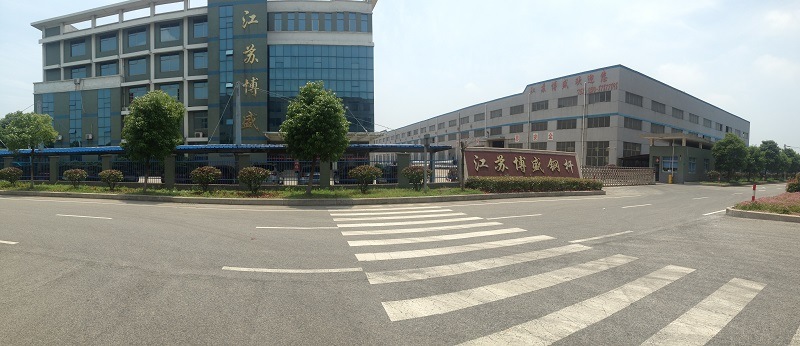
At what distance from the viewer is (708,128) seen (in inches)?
2277

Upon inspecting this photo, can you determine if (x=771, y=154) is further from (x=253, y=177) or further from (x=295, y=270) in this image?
(x=295, y=270)

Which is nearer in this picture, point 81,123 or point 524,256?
point 524,256

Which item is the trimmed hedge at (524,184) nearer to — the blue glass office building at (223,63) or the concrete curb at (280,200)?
the concrete curb at (280,200)

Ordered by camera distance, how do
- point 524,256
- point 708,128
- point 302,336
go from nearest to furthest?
point 302,336 → point 524,256 → point 708,128

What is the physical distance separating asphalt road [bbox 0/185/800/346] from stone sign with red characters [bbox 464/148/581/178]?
11.7 metres

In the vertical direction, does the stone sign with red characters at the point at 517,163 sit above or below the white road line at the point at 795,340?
above

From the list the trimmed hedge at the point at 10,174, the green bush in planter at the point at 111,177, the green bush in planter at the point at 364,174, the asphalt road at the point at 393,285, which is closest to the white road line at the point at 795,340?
the asphalt road at the point at 393,285

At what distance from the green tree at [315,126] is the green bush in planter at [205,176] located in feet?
13.4

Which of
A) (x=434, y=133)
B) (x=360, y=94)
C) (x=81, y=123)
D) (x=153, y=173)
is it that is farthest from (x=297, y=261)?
(x=434, y=133)

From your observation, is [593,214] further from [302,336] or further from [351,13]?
[351,13]

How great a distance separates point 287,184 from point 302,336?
15.3m

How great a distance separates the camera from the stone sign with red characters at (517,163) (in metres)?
20.1

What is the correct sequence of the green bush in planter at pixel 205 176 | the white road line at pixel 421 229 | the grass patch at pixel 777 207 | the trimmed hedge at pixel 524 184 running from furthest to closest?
the trimmed hedge at pixel 524 184 → the green bush in planter at pixel 205 176 → the grass patch at pixel 777 207 → the white road line at pixel 421 229

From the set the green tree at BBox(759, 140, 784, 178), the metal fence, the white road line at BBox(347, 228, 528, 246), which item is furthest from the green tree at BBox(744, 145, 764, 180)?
the white road line at BBox(347, 228, 528, 246)
